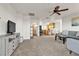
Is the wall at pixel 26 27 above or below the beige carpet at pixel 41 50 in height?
above

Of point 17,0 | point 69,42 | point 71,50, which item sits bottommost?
point 71,50

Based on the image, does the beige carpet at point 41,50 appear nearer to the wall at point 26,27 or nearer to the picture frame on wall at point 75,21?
the picture frame on wall at point 75,21

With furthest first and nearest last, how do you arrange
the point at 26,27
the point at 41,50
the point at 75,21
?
the point at 26,27
the point at 75,21
the point at 41,50

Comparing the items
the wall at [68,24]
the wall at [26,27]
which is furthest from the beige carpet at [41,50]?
the wall at [26,27]

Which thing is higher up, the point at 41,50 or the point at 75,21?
the point at 75,21

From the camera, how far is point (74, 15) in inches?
328

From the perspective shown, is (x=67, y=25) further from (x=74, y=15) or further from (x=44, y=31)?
(x=44, y=31)

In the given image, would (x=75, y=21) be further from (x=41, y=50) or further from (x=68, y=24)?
(x=41, y=50)

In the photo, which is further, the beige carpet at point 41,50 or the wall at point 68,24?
the wall at point 68,24

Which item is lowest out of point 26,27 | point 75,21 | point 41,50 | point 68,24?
point 41,50

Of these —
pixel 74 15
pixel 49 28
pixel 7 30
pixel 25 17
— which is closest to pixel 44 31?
pixel 49 28

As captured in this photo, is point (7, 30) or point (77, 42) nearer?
point (77, 42)

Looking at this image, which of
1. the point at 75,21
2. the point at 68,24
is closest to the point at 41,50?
the point at 75,21

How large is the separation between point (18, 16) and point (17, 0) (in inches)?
230
